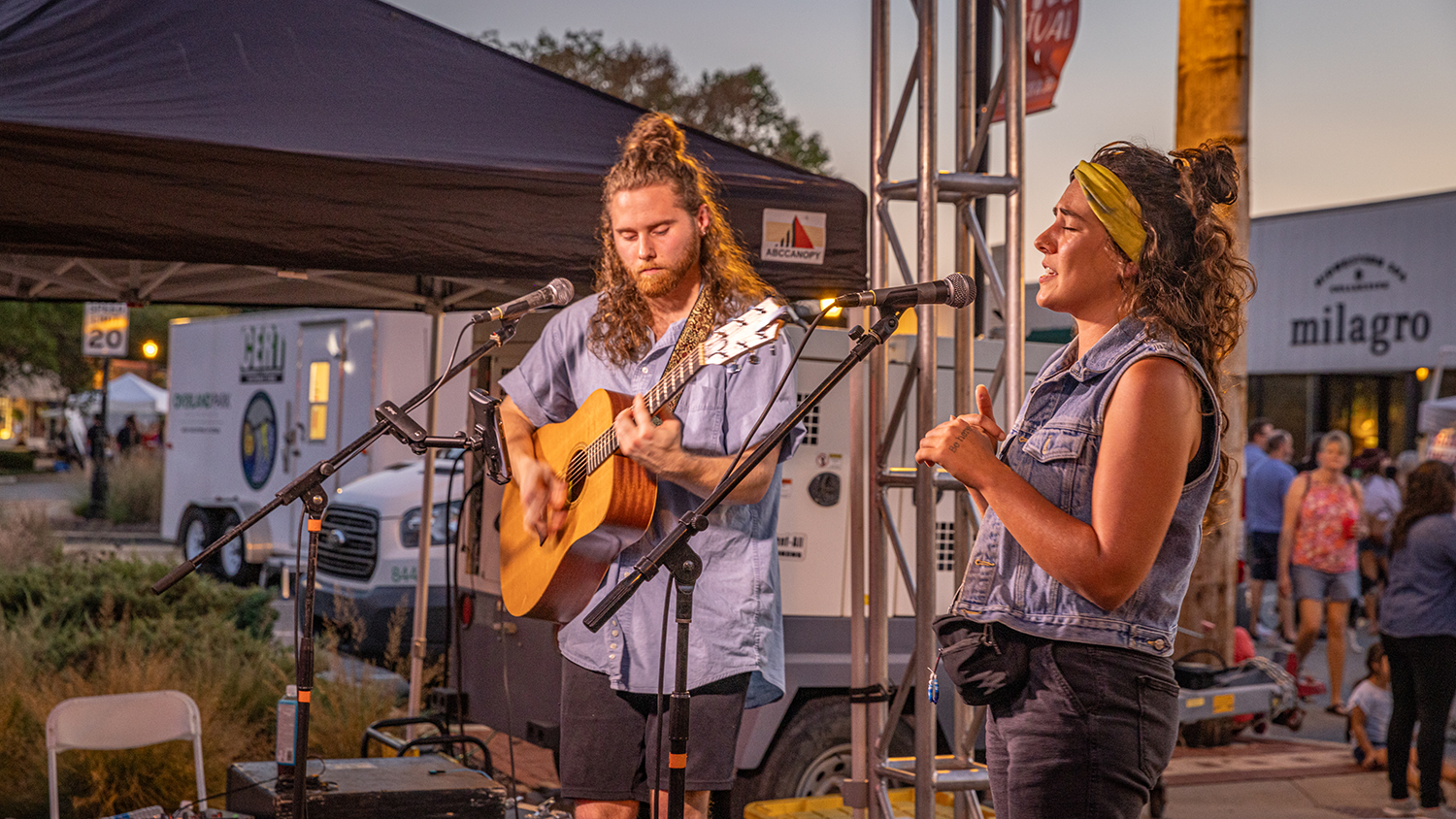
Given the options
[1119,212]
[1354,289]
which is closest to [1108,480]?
[1119,212]

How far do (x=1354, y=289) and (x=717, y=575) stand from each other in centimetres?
1873

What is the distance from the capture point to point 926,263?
12.9 ft

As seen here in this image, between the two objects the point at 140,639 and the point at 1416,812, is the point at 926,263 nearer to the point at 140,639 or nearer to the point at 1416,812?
the point at 1416,812

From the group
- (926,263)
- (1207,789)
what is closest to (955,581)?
(926,263)

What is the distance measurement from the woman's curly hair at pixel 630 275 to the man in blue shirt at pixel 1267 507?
9.24 m

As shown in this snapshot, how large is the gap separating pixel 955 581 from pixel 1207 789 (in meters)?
3.27

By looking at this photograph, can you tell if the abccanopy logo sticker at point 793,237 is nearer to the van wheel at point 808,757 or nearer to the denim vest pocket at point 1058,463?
the van wheel at point 808,757

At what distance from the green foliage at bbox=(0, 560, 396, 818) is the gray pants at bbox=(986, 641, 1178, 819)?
429 centimetres

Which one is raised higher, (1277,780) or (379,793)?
(379,793)

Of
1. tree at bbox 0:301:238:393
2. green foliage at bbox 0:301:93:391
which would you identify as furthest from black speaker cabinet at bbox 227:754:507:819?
green foliage at bbox 0:301:93:391

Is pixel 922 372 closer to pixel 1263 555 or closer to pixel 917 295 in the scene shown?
pixel 917 295

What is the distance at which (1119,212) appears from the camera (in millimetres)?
2096

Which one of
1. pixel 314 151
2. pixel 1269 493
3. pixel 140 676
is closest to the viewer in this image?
pixel 314 151

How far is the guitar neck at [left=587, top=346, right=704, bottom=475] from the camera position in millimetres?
2738
